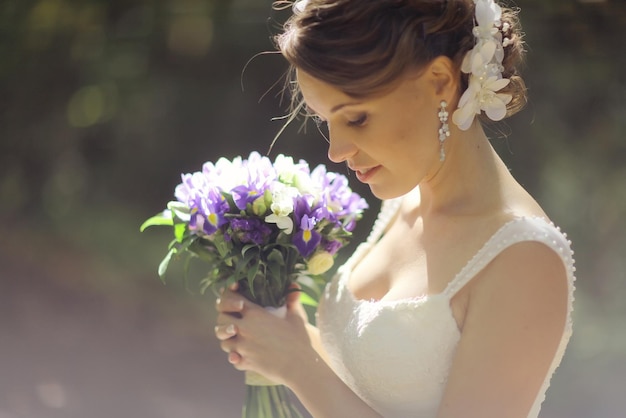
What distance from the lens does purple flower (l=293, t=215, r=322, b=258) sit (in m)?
1.61

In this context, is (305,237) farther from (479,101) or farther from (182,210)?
(479,101)

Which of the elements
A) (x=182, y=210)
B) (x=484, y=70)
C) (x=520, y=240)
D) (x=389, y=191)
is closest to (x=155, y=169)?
(x=182, y=210)

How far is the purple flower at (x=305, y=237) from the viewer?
161 centimetres

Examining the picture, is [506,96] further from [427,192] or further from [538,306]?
[538,306]

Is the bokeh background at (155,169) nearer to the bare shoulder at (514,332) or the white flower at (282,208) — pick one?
the white flower at (282,208)

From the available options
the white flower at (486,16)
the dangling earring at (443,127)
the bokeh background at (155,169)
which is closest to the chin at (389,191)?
the dangling earring at (443,127)

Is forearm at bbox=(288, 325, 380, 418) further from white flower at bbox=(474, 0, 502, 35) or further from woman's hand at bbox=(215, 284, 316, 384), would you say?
white flower at bbox=(474, 0, 502, 35)

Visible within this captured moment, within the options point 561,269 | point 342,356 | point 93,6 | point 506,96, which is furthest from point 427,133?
point 93,6

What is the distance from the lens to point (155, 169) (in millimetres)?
3982

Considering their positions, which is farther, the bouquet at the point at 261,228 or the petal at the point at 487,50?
the bouquet at the point at 261,228

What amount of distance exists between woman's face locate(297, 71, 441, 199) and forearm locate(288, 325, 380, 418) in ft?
1.16

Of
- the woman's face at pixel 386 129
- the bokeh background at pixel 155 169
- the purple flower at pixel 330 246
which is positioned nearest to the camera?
the woman's face at pixel 386 129

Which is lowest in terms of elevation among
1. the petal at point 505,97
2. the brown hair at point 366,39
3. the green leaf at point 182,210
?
the green leaf at point 182,210

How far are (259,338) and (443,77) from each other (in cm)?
61
